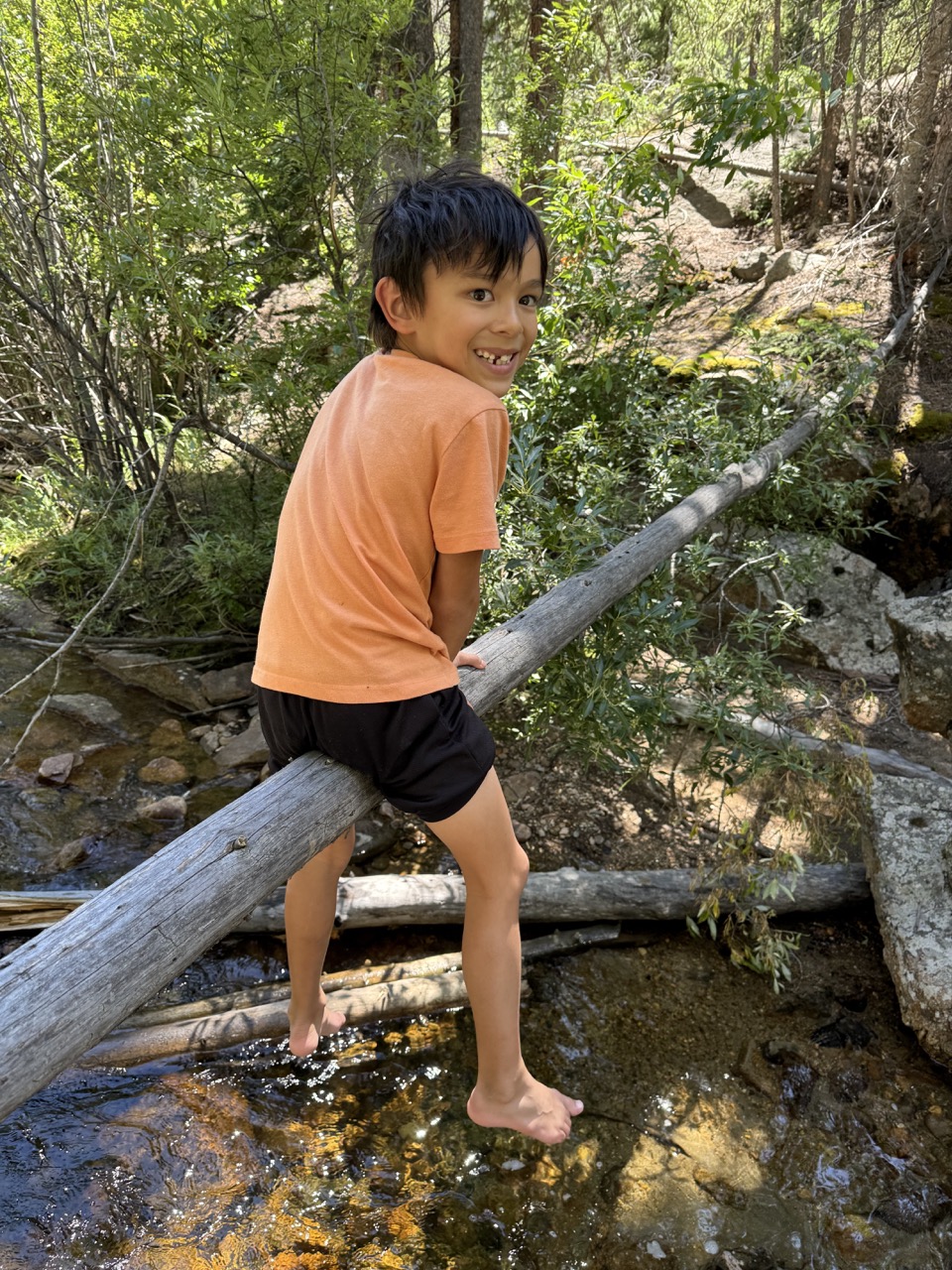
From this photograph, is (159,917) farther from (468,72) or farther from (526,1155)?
(468,72)

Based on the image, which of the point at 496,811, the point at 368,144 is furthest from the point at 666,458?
the point at 496,811

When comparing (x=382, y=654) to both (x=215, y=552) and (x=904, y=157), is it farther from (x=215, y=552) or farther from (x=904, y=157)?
(x=904, y=157)

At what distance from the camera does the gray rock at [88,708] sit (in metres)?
4.70

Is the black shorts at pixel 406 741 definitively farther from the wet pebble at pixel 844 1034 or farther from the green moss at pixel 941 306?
the green moss at pixel 941 306

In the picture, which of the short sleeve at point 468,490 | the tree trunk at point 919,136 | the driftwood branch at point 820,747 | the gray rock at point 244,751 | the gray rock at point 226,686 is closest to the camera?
the short sleeve at point 468,490

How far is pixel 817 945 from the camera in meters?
3.36

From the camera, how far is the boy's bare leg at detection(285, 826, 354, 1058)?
83.4 inches

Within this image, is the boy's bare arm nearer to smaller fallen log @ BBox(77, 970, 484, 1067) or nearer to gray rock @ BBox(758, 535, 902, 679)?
smaller fallen log @ BBox(77, 970, 484, 1067)

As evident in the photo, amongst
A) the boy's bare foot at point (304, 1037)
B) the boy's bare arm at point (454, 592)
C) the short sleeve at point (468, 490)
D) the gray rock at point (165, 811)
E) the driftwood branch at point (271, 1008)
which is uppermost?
the short sleeve at point (468, 490)

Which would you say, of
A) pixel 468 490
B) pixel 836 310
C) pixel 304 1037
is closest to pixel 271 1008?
pixel 304 1037

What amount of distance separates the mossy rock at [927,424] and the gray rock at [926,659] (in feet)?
9.10

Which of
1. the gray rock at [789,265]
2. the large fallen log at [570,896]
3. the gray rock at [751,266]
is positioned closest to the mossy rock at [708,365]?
the gray rock at [789,265]

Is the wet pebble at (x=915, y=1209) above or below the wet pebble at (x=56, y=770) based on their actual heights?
above

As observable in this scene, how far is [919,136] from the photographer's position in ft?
23.1
